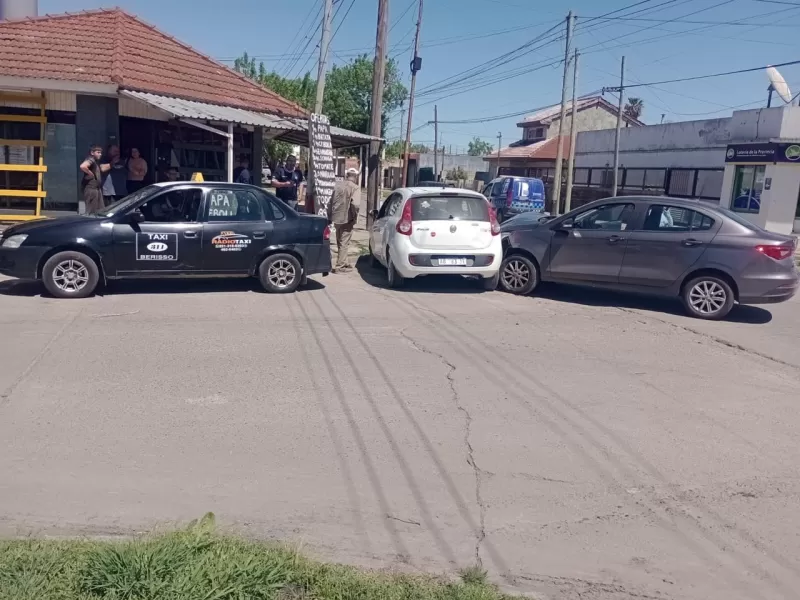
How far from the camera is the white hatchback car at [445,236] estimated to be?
11164 millimetres

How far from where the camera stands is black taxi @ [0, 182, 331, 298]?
9.73 m

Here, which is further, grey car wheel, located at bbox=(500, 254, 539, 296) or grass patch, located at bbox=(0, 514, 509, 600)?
grey car wheel, located at bbox=(500, 254, 539, 296)

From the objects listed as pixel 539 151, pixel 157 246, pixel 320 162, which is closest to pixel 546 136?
pixel 539 151

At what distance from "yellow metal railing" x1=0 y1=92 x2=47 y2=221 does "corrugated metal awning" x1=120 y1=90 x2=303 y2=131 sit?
2120 mm

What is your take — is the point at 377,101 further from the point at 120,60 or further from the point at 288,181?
the point at 120,60

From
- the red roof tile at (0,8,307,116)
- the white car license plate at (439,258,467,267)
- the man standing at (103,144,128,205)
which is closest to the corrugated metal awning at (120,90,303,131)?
the red roof tile at (0,8,307,116)

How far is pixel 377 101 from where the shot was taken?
18.1 meters

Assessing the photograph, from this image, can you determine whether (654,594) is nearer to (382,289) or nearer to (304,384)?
(304,384)

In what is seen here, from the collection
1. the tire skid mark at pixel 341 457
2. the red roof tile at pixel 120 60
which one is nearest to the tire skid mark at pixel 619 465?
the tire skid mark at pixel 341 457

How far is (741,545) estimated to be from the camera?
421cm

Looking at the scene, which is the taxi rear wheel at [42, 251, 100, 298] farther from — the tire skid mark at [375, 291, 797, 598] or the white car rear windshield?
the tire skid mark at [375, 291, 797, 598]

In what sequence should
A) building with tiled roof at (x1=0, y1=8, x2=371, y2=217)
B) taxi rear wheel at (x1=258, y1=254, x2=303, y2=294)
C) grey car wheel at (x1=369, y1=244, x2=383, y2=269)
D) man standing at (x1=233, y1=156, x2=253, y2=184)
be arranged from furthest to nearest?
1. man standing at (x1=233, y1=156, x2=253, y2=184)
2. building with tiled roof at (x1=0, y1=8, x2=371, y2=217)
3. grey car wheel at (x1=369, y1=244, x2=383, y2=269)
4. taxi rear wheel at (x1=258, y1=254, x2=303, y2=294)

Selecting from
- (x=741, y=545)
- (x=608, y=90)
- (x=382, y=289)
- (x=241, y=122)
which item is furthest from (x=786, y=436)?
(x=608, y=90)

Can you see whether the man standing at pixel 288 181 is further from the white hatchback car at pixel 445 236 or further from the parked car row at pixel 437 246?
the white hatchback car at pixel 445 236
